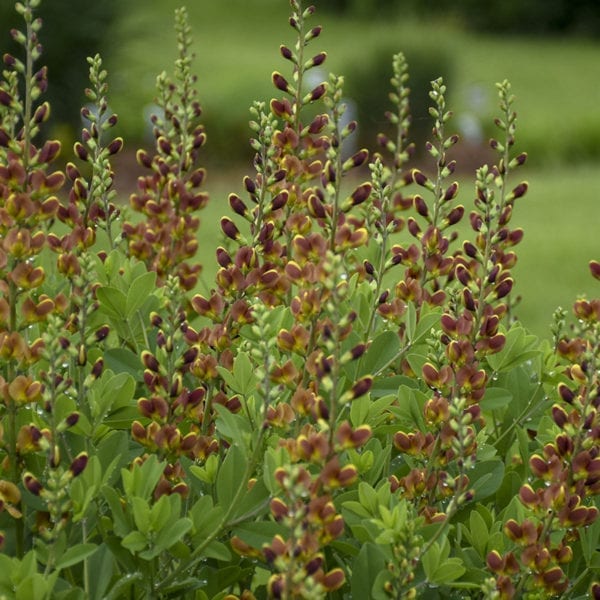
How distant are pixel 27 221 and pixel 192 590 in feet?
1.74

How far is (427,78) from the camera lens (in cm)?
1282

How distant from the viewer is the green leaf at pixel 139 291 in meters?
1.88

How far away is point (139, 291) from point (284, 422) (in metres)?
0.43

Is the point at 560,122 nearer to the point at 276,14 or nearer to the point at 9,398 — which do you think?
the point at 276,14

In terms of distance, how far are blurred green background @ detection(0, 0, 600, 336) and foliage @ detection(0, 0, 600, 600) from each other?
9.29 feet

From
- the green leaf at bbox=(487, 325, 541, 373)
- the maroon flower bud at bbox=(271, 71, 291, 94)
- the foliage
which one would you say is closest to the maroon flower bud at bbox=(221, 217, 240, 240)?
the foliage

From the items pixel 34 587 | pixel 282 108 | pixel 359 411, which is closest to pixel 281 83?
pixel 282 108

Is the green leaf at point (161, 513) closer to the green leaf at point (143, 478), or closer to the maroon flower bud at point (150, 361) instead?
the green leaf at point (143, 478)

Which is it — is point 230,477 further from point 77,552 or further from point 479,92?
point 479,92

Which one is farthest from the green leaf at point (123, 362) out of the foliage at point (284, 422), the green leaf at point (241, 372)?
the green leaf at point (241, 372)

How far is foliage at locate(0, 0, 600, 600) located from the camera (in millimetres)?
1418

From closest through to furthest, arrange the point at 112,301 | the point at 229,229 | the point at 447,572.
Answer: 1. the point at 447,572
2. the point at 229,229
3. the point at 112,301

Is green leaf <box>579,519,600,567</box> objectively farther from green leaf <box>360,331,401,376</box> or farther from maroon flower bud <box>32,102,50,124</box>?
maroon flower bud <box>32,102,50,124</box>

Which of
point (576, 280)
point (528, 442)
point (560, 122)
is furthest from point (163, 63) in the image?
point (528, 442)
